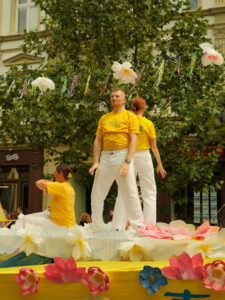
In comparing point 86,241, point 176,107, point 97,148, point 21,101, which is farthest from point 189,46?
point 86,241

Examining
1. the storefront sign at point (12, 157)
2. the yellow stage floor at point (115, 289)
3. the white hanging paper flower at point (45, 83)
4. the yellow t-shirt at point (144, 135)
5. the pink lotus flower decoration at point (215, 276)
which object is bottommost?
the yellow stage floor at point (115, 289)

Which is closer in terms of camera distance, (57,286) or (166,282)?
(166,282)

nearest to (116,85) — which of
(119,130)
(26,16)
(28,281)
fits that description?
(119,130)

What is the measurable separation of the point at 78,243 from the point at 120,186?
2.19m

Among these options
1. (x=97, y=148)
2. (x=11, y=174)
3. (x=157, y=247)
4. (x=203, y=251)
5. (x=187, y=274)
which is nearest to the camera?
(x=187, y=274)

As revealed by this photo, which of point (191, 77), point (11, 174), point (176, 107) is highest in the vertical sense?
point (191, 77)

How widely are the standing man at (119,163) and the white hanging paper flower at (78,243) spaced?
6.51 ft

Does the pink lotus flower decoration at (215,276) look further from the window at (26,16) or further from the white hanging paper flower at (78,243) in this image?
the window at (26,16)

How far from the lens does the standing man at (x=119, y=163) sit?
15.3ft

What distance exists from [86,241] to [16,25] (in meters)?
16.5

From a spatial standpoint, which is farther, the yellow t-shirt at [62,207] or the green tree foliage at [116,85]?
the green tree foliage at [116,85]

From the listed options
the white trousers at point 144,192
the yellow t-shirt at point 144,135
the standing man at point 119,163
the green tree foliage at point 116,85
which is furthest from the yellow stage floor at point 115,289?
the green tree foliage at point 116,85

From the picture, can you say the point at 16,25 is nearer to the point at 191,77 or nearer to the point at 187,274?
the point at 191,77

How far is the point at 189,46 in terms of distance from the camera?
10.8m
